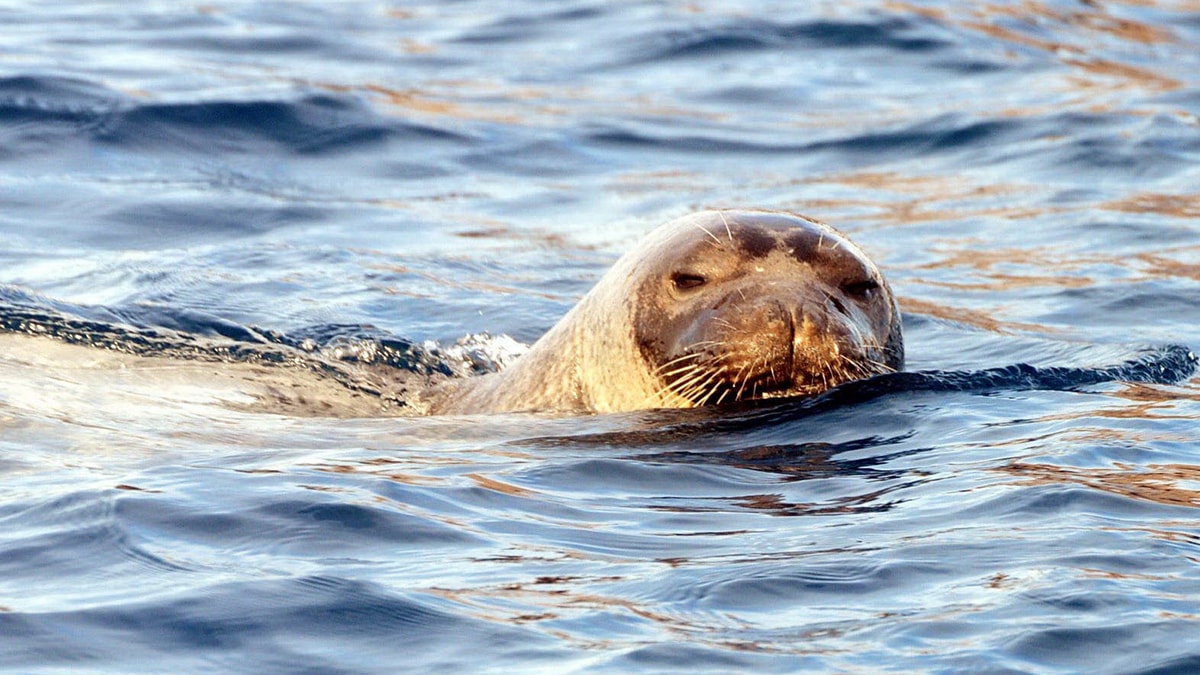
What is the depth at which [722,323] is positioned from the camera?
611cm

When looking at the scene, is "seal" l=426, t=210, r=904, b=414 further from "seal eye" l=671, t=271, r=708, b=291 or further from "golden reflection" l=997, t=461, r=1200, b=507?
"golden reflection" l=997, t=461, r=1200, b=507

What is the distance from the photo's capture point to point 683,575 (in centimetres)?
443

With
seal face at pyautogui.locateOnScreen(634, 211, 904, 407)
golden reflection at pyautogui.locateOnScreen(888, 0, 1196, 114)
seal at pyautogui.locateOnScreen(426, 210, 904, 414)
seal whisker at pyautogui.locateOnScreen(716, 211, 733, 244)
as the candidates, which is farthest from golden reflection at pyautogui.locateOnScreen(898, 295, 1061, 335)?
golden reflection at pyautogui.locateOnScreen(888, 0, 1196, 114)

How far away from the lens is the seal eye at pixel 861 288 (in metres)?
6.35

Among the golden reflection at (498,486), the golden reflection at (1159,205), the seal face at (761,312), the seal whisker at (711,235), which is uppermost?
the seal whisker at (711,235)

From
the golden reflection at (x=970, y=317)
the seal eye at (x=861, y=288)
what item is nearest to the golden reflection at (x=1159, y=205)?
the golden reflection at (x=970, y=317)

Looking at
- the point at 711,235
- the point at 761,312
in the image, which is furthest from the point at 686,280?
the point at 761,312

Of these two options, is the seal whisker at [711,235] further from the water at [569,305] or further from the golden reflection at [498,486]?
the golden reflection at [498,486]

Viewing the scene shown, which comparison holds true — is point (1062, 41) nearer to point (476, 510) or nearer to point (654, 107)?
point (654, 107)

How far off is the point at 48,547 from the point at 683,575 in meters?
1.54

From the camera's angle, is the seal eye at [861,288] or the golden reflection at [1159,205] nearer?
the seal eye at [861,288]

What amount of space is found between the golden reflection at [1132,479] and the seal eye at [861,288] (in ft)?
3.15

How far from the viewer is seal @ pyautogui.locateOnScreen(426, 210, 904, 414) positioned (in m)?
6.04

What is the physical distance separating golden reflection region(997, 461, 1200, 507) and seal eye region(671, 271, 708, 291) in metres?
1.28
